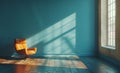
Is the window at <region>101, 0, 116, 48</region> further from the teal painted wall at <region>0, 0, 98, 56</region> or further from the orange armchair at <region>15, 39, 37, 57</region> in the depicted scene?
the orange armchair at <region>15, 39, 37, 57</region>

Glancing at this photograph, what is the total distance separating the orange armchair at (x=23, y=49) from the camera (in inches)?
400

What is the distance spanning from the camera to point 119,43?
26.0 feet

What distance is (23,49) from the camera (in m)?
10.2

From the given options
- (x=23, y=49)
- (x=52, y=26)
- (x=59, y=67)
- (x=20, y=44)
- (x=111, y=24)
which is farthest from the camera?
(x=52, y=26)

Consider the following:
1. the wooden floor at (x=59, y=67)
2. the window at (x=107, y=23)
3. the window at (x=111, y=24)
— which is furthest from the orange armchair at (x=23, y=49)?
the window at (x=111, y=24)

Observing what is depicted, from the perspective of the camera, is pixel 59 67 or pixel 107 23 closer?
pixel 59 67

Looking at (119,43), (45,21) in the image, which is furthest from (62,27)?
(119,43)

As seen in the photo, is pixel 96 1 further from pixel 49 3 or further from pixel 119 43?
pixel 119 43

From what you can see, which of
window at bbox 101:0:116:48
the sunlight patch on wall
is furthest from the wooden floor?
the sunlight patch on wall

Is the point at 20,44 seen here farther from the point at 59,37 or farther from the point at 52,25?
the point at 59,37

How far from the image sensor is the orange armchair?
10.2 metres

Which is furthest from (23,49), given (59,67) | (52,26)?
(59,67)

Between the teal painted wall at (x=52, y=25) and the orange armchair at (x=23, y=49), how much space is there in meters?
0.63

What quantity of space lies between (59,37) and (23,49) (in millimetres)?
1901
